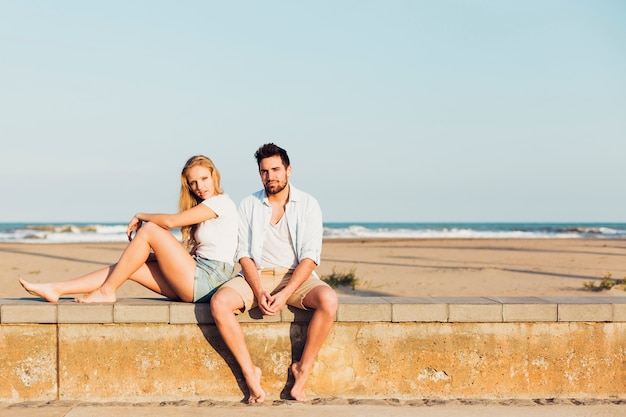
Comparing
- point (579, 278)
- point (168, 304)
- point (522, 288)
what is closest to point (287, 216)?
point (168, 304)

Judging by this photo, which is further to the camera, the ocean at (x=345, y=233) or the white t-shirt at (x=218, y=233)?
the ocean at (x=345, y=233)

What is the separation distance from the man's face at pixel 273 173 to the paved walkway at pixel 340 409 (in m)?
1.42

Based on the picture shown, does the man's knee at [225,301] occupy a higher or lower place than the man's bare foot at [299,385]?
higher

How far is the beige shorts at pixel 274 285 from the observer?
170 inches

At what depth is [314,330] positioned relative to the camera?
13.9ft

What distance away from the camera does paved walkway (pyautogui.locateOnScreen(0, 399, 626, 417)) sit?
409 centimetres

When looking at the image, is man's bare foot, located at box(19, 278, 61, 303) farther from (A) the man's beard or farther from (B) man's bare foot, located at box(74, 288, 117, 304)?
(A) the man's beard

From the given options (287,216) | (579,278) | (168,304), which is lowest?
(579,278)

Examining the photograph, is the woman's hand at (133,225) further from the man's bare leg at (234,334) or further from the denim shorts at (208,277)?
the man's bare leg at (234,334)

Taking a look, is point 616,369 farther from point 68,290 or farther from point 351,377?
point 68,290

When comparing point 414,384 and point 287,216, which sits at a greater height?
point 287,216

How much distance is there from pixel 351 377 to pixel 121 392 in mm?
1521

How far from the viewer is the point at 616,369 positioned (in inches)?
179

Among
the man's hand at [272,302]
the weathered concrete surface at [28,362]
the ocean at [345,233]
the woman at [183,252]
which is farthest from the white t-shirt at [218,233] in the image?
the ocean at [345,233]
